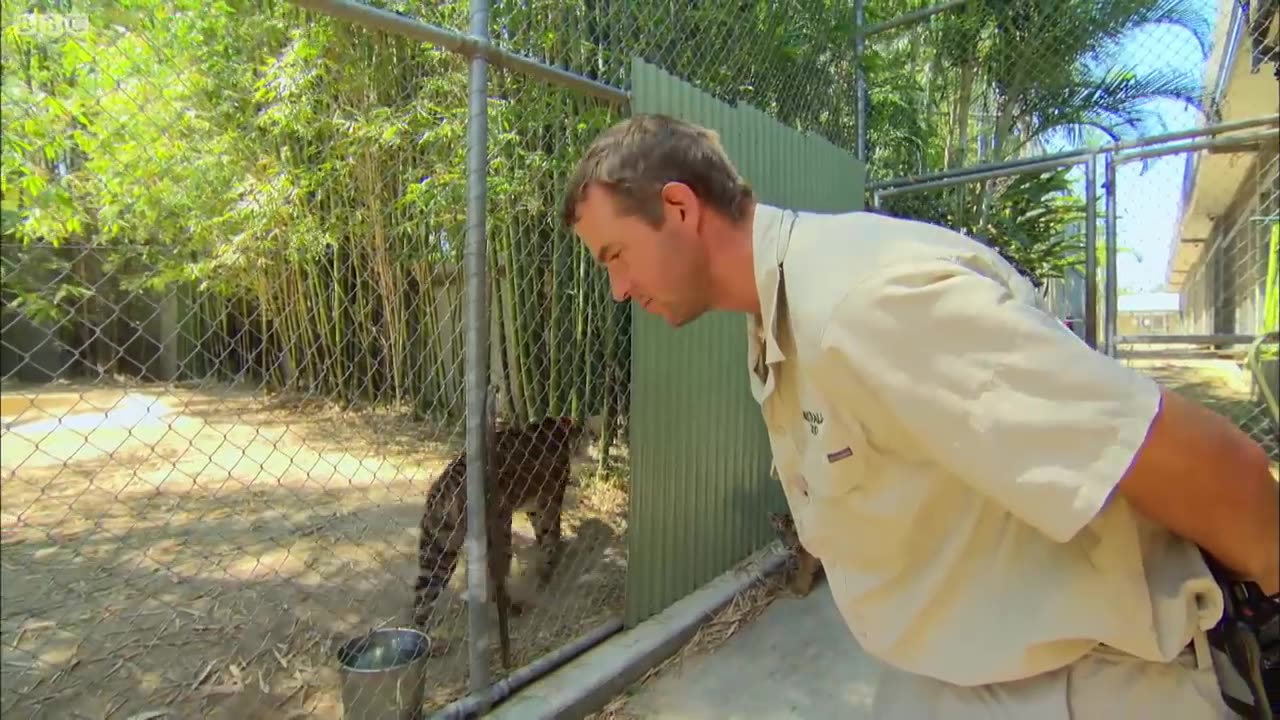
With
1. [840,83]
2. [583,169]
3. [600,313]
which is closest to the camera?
[583,169]

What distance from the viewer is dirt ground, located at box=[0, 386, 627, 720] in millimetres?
2631

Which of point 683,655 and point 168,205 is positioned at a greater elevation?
point 168,205

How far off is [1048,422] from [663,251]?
610mm

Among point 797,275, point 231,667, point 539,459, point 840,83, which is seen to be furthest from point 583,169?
point 840,83

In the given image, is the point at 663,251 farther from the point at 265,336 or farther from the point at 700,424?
the point at 265,336

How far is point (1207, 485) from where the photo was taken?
0.73 metres

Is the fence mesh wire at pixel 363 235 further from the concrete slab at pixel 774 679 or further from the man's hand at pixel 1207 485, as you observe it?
the man's hand at pixel 1207 485

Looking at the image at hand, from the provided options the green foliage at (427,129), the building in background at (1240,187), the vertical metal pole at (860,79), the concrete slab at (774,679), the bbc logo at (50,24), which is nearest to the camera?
the bbc logo at (50,24)

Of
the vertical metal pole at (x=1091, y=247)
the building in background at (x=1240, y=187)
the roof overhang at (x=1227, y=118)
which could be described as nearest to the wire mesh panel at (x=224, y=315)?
the vertical metal pole at (x=1091, y=247)

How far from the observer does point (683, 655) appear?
2.81 m

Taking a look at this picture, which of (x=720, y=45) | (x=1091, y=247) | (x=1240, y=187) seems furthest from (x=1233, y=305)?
(x=720, y=45)

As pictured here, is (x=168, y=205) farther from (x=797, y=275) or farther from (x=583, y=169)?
(x=797, y=275)

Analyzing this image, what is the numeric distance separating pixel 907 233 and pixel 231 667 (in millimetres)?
2950

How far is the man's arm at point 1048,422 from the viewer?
0.72 meters
